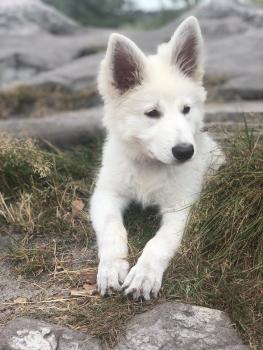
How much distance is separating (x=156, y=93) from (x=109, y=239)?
97 cm

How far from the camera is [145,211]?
4.30 meters

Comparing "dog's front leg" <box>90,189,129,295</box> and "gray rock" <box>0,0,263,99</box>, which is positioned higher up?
"dog's front leg" <box>90,189,129,295</box>

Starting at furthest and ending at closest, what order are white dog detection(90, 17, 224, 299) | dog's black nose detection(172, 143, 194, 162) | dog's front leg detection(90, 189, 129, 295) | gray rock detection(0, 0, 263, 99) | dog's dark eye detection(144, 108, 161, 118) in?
gray rock detection(0, 0, 263, 99) < dog's dark eye detection(144, 108, 161, 118) < white dog detection(90, 17, 224, 299) < dog's black nose detection(172, 143, 194, 162) < dog's front leg detection(90, 189, 129, 295)

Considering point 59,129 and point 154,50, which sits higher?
point 59,129

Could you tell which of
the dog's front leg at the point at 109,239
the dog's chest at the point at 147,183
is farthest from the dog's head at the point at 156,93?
the dog's front leg at the point at 109,239

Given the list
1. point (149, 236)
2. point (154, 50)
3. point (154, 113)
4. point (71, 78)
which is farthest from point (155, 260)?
point (154, 50)

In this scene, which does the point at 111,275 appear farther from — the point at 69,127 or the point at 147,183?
the point at 69,127

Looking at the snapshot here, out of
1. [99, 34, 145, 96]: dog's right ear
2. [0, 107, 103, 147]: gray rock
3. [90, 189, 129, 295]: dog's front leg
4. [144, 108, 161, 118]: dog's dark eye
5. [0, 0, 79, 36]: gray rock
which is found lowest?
[0, 0, 79, 36]: gray rock

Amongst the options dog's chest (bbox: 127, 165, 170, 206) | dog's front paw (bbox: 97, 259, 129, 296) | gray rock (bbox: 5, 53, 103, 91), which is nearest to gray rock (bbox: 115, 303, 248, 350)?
dog's front paw (bbox: 97, 259, 129, 296)

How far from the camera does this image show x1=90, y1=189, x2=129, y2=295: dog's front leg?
129 inches

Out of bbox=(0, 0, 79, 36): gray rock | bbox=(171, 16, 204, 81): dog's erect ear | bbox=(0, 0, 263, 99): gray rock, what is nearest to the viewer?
bbox=(171, 16, 204, 81): dog's erect ear

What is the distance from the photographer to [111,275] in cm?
328

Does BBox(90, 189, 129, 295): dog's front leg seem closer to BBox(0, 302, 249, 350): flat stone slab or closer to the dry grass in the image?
the dry grass

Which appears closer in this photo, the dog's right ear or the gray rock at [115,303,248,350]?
the gray rock at [115,303,248,350]
